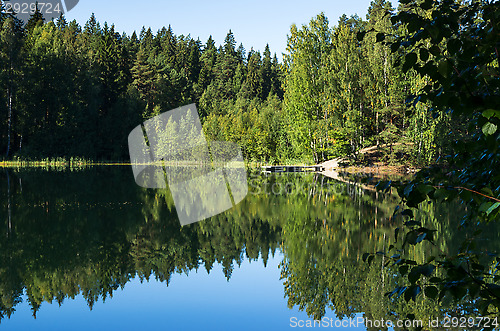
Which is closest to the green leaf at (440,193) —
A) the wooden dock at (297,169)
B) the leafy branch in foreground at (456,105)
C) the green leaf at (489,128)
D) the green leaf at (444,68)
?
the leafy branch in foreground at (456,105)

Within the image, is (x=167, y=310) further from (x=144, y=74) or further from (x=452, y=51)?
(x=144, y=74)

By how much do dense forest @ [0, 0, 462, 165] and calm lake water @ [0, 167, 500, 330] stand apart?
4.49m

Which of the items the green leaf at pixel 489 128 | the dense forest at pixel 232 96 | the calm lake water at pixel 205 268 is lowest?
the calm lake water at pixel 205 268

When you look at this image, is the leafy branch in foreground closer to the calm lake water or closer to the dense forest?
the calm lake water

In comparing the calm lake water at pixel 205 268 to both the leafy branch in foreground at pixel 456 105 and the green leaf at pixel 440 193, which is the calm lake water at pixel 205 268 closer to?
the leafy branch in foreground at pixel 456 105

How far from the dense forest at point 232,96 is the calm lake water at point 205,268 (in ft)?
14.7

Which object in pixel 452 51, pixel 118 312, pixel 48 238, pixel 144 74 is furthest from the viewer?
pixel 144 74

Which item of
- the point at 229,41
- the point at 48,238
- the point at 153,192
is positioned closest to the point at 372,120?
the point at 153,192

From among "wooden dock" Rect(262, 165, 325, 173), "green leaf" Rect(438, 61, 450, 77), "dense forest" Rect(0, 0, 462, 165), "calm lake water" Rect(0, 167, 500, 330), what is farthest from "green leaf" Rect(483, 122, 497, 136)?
"wooden dock" Rect(262, 165, 325, 173)

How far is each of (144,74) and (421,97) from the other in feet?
262

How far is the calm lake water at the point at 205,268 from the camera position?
6918mm

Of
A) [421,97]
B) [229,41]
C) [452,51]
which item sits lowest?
[421,97]

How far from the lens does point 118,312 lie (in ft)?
23.5

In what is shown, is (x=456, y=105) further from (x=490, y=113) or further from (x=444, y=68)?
(x=490, y=113)
